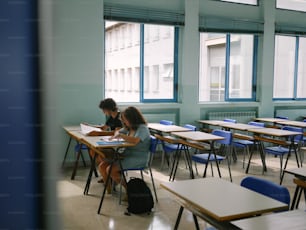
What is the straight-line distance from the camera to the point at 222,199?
6.81 ft

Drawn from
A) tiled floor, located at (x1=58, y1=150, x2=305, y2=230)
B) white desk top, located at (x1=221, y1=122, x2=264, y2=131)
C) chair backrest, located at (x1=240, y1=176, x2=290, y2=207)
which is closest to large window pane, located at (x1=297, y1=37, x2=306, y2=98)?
white desk top, located at (x1=221, y1=122, x2=264, y2=131)

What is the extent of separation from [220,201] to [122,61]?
454 cm

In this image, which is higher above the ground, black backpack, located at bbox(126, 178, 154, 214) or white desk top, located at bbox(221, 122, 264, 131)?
white desk top, located at bbox(221, 122, 264, 131)

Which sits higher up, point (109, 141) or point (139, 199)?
point (109, 141)

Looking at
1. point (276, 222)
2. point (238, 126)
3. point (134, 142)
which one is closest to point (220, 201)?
point (276, 222)

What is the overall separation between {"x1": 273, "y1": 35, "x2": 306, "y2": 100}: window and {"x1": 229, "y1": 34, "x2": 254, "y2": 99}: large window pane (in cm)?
69

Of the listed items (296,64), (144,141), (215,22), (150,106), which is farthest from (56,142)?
(296,64)

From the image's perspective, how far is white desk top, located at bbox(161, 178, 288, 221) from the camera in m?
1.87

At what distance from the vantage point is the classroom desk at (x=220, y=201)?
1.87 metres

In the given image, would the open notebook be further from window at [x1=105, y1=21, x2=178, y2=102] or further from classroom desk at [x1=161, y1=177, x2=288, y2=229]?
window at [x1=105, y1=21, x2=178, y2=102]

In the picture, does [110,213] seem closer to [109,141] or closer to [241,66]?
[109,141]

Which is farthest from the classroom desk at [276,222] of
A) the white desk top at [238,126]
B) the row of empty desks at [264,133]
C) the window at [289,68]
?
the window at [289,68]

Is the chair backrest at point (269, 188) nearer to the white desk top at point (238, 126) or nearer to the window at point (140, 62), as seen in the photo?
the white desk top at point (238, 126)

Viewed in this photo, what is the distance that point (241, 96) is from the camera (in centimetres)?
738
